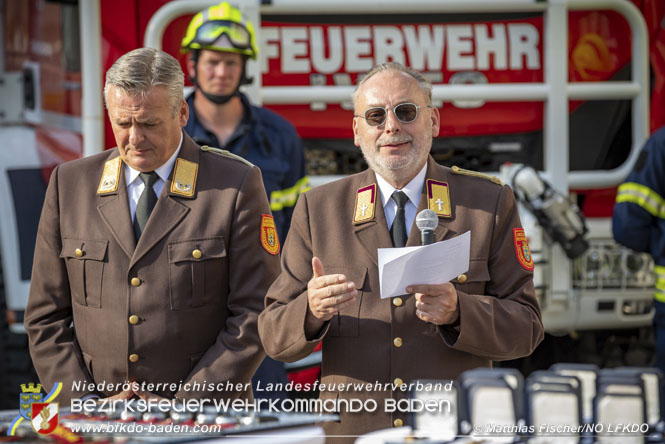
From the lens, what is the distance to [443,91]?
14.7 feet

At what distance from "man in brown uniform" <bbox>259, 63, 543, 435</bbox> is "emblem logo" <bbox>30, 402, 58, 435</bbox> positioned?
1.99ft

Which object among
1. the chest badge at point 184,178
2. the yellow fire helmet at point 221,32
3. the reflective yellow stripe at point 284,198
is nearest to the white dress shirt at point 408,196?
the chest badge at point 184,178

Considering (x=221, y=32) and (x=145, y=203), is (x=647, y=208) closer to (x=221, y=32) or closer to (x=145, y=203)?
(x=221, y=32)

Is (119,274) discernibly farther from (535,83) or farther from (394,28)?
(535,83)

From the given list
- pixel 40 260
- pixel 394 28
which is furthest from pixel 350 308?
pixel 394 28

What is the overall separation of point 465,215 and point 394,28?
2066 millimetres

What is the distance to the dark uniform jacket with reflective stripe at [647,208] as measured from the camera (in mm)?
4297

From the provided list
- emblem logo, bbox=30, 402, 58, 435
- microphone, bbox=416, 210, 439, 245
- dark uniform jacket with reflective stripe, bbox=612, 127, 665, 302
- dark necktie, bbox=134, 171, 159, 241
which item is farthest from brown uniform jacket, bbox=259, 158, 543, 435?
dark uniform jacket with reflective stripe, bbox=612, 127, 665, 302

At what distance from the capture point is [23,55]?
457 centimetres

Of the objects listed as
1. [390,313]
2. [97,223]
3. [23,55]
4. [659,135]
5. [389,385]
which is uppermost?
[23,55]

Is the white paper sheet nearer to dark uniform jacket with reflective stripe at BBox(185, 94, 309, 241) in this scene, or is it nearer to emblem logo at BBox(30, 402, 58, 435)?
emblem logo at BBox(30, 402, 58, 435)

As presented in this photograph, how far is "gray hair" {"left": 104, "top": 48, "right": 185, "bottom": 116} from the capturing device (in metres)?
2.55

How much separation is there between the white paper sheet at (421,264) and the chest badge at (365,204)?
36 centimetres

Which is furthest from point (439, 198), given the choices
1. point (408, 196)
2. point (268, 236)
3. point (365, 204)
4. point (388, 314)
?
point (268, 236)
